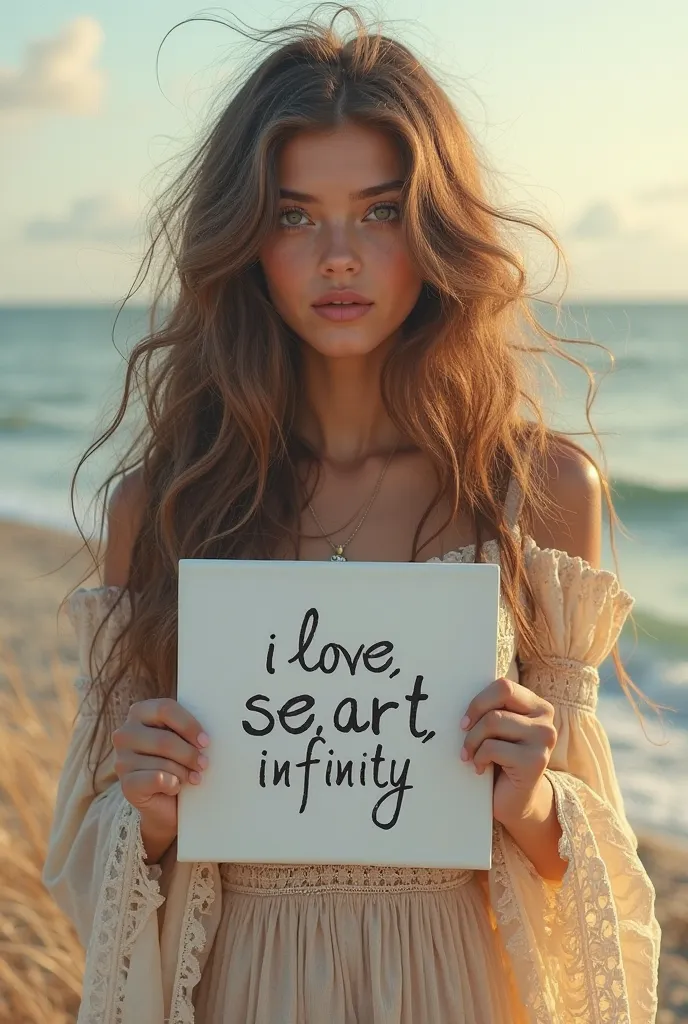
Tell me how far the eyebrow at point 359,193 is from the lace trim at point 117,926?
96 cm

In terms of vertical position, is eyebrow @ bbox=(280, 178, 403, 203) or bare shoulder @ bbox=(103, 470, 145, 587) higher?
eyebrow @ bbox=(280, 178, 403, 203)

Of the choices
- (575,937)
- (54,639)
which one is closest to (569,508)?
(575,937)

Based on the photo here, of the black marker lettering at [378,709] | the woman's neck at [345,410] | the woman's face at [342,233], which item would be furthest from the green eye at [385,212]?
the black marker lettering at [378,709]

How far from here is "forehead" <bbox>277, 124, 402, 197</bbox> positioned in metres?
1.85

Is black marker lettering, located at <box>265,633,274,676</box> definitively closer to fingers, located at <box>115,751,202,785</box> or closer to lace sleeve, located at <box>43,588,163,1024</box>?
fingers, located at <box>115,751,202,785</box>

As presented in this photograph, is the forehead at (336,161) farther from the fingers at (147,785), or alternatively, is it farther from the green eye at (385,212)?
the fingers at (147,785)

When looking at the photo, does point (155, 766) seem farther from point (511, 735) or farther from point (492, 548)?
point (492, 548)

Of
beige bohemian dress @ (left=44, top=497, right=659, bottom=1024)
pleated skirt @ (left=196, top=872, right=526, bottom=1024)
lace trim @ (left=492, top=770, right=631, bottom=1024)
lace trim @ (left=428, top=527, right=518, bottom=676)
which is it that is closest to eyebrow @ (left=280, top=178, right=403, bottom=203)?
lace trim @ (left=428, top=527, right=518, bottom=676)

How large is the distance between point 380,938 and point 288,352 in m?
0.99

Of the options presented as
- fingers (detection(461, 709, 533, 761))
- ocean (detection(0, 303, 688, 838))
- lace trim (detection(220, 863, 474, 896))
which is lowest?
lace trim (detection(220, 863, 474, 896))

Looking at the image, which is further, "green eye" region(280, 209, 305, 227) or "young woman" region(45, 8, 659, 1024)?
"green eye" region(280, 209, 305, 227)

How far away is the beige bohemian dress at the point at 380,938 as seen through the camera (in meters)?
1.72

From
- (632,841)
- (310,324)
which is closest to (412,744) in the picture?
(632,841)

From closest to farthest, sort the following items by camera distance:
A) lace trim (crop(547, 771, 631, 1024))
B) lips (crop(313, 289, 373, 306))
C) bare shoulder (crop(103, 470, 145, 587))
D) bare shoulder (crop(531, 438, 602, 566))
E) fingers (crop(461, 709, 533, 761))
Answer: fingers (crop(461, 709, 533, 761))
lace trim (crop(547, 771, 631, 1024))
lips (crop(313, 289, 373, 306))
bare shoulder (crop(531, 438, 602, 566))
bare shoulder (crop(103, 470, 145, 587))
